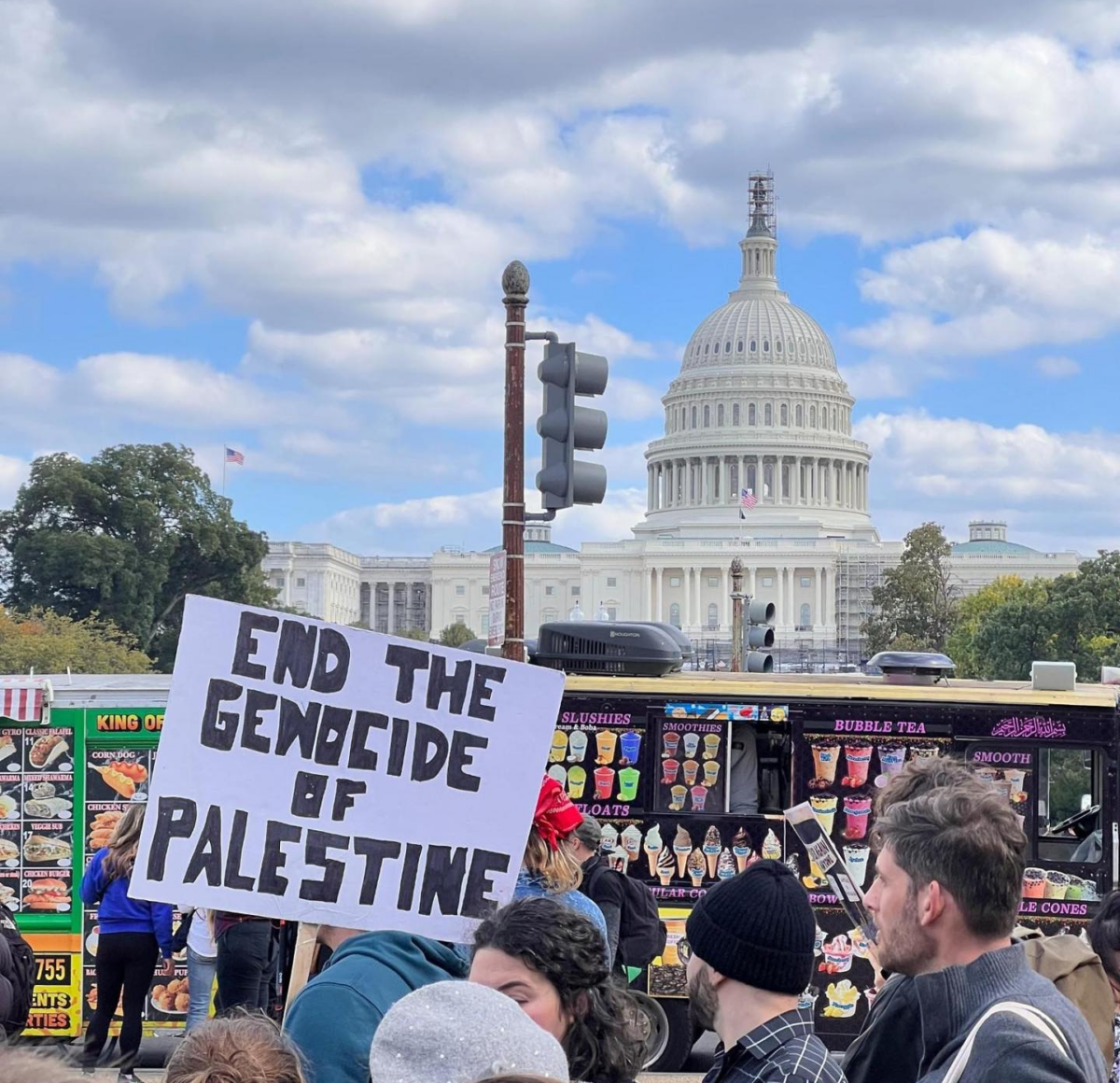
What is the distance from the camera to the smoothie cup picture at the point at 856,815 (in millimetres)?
10477

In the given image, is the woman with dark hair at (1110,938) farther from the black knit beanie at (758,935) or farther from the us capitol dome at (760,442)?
the us capitol dome at (760,442)

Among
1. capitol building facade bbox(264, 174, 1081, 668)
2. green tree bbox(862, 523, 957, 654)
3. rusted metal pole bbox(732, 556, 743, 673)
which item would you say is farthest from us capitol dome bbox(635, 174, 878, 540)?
rusted metal pole bbox(732, 556, 743, 673)

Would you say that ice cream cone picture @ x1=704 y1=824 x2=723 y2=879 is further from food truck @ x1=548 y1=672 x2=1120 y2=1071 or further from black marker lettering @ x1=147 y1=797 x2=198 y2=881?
black marker lettering @ x1=147 y1=797 x2=198 y2=881

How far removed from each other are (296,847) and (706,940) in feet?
5.47

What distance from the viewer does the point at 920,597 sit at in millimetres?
77688

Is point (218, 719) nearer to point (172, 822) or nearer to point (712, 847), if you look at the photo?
point (172, 822)

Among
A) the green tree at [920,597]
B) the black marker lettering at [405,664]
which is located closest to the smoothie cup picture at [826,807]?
the black marker lettering at [405,664]

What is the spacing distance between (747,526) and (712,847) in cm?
12595

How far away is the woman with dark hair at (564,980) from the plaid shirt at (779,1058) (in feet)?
0.91

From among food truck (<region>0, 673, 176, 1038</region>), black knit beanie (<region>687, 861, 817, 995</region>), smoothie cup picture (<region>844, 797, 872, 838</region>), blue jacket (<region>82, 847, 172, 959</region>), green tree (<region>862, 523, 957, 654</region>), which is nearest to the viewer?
black knit beanie (<region>687, 861, 817, 995</region>)

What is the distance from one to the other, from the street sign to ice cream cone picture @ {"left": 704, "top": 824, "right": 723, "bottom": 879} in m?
1.65

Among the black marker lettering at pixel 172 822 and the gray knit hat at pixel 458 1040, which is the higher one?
the black marker lettering at pixel 172 822

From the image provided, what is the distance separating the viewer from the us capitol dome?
453 ft

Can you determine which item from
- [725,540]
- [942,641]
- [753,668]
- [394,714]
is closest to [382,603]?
[725,540]
